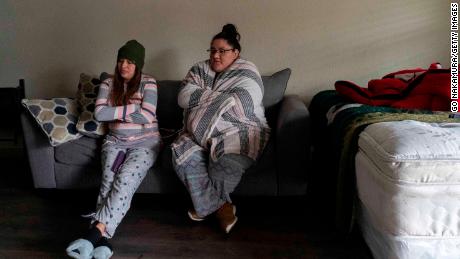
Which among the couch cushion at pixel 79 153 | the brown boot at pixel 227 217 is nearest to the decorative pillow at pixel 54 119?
the couch cushion at pixel 79 153

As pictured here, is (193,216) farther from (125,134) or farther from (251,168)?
(125,134)

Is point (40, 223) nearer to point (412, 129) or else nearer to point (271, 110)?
point (271, 110)

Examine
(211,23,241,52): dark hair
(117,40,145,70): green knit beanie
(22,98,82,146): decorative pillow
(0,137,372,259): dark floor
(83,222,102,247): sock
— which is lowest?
(0,137,372,259): dark floor

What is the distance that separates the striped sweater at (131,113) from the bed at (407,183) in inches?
41.4

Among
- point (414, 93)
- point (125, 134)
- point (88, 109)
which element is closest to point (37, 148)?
point (88, 109)

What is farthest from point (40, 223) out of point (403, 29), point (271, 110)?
point (403, 29)

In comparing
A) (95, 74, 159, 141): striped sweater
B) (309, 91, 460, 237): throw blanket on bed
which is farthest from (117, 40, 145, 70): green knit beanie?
(309, 91, 460, 237): throw blanket on bed

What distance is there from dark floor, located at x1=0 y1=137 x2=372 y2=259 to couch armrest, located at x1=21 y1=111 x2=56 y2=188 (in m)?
0.22

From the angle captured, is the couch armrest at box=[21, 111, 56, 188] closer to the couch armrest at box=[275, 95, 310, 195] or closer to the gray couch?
the gray couch

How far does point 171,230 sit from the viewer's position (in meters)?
1.84

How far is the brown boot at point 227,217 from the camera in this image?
70.3 inches

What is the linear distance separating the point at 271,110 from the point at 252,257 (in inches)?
38.2

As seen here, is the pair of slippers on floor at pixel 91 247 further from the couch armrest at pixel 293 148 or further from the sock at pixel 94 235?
the couch armrest at pixel 293 148

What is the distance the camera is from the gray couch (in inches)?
73.1
